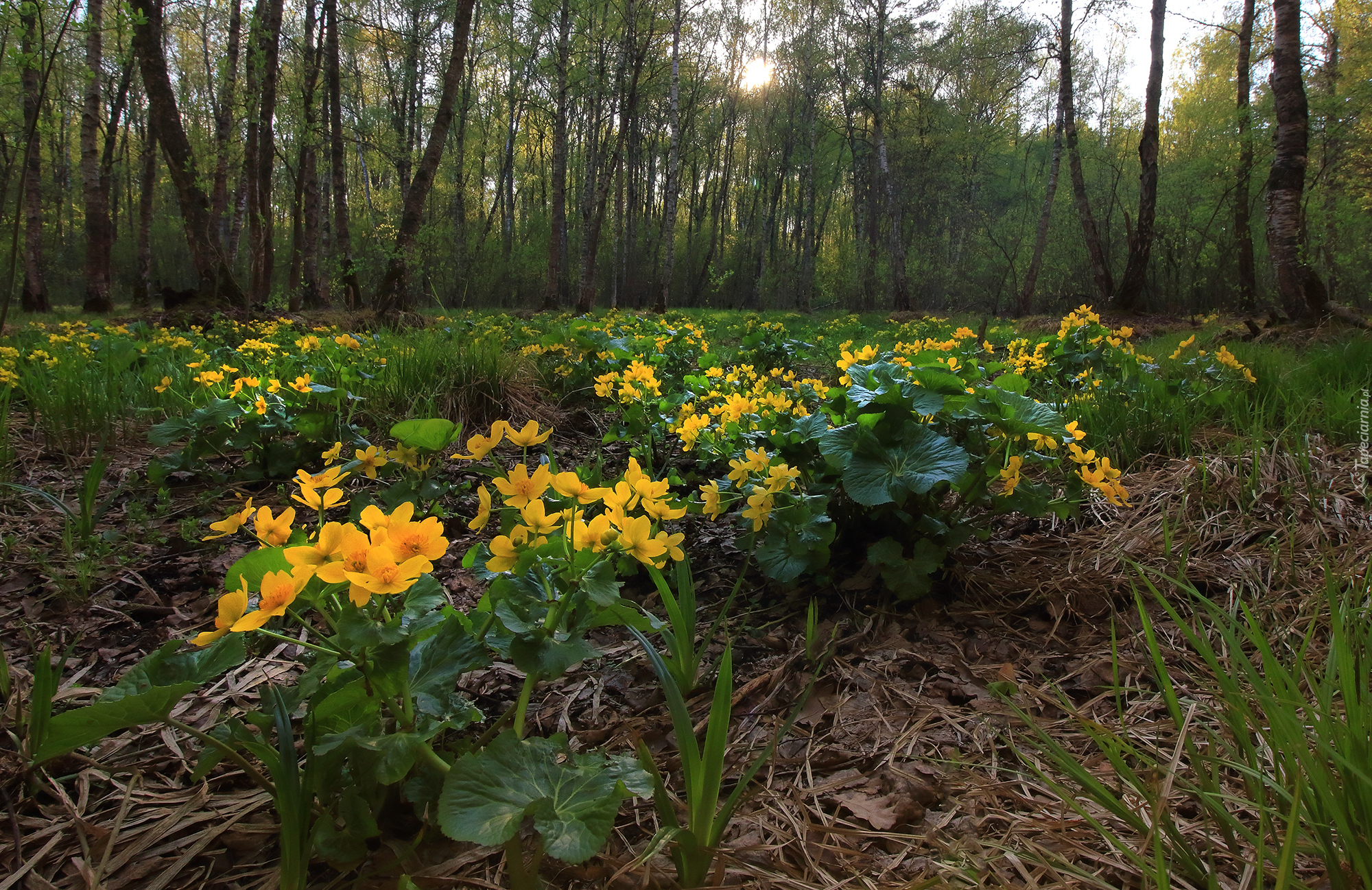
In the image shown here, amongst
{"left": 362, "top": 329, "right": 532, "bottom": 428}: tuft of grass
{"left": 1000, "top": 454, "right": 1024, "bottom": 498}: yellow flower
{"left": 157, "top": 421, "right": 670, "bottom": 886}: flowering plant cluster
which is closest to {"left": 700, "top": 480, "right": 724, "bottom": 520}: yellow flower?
{"left": 157, "top": 421, "right": 670, "bottom": 886}: flowering plant cluster

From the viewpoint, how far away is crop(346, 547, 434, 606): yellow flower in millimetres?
722

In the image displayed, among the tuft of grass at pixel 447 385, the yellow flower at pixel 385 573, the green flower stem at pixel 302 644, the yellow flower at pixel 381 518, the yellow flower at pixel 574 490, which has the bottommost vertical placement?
the green flower stem at pixel 302 644

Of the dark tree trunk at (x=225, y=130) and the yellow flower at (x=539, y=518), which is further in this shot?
the dark tree trunk at (x=225, y=130)

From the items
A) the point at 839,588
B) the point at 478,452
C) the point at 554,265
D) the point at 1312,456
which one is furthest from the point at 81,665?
the point at 554,265

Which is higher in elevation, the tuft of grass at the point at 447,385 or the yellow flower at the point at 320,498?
the tuft of grass at the point at 447,385

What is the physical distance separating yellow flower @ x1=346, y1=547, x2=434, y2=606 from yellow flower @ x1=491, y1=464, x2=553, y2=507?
22cm

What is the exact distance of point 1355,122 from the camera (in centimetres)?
1020

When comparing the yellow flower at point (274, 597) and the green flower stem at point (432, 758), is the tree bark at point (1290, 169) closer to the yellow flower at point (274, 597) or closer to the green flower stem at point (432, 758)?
the green flower stem at point (432, 758)

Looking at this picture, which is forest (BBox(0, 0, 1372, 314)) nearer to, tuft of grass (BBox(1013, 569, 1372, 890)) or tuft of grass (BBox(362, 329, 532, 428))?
tuft of grass (BBox(362, 329, 532, 428))

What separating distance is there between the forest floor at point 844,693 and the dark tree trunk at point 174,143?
6.44 m

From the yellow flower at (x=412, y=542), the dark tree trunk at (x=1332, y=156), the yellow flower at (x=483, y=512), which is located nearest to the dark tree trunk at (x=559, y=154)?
the dark tree trunk at (x=1332, y=156)

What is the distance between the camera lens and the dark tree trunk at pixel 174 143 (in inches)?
249

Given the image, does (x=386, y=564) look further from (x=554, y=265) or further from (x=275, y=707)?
(x=554, y=265)

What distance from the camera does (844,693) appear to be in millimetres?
1289
